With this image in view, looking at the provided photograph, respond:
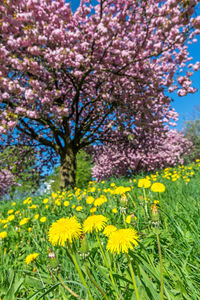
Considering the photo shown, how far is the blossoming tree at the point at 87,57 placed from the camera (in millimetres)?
7008

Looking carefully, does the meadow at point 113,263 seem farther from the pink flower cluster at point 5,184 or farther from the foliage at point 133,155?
the pink flower cluster at point 5,184

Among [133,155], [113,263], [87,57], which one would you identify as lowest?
[113,263]

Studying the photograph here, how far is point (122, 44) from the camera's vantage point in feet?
27.5

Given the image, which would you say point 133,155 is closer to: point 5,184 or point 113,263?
point 113,263

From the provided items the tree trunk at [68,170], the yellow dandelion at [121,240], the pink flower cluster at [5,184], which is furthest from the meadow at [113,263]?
the pink flower cluster at [5,184]

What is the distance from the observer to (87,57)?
7.68 meters

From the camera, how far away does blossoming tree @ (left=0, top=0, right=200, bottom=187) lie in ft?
23.0

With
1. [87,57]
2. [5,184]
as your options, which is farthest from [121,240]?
[5,184]

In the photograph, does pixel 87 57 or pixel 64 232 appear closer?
pixel 64 232

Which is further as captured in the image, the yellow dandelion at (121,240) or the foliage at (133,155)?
the foliage at (133,155)

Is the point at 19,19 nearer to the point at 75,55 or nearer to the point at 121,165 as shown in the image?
the point at 75,55

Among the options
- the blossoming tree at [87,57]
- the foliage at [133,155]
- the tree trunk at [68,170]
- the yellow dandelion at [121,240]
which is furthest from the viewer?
the foliage at [133,155]

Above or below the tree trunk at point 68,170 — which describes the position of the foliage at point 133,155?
above

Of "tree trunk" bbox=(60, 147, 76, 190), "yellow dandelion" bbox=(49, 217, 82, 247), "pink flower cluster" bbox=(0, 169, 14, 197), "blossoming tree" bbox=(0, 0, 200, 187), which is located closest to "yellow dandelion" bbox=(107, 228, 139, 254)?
"yellow dandelion" bbox=(49, 217, 82, 247)
